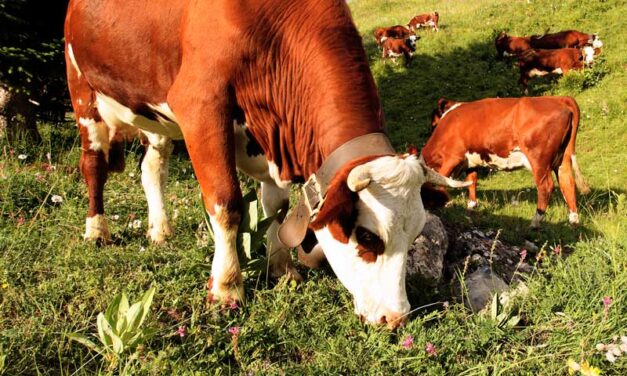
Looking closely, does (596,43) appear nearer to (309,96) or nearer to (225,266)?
(309,96)

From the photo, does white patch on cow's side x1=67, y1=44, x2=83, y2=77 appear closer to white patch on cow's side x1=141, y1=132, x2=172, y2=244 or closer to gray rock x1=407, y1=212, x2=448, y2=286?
white patch on cow's side x1=141, y1=132, x2=172, y2=244

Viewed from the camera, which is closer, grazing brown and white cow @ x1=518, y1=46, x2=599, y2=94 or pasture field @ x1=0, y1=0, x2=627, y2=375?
pasture field @ x1=0, y1=0, x2=627, y2=375

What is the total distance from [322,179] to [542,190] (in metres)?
6.07

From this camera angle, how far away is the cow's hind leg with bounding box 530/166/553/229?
7.80 metres

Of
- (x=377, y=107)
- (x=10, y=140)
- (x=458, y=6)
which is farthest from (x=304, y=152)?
(x=458, y=6)

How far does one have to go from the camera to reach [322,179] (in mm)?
2979

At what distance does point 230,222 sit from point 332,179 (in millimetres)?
933

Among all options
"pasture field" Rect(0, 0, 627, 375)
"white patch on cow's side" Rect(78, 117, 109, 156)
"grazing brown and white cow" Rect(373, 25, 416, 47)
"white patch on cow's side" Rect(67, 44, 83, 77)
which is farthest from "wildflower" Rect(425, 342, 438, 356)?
"grazing brown and white cow" Rect(373, 25, 416, 47)

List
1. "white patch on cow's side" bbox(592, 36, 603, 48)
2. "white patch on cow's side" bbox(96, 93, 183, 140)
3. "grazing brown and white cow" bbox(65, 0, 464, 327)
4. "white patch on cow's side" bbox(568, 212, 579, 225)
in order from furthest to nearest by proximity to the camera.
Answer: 1. "white patch on cow's side" bbox(592, 36, 603, 48)
2. "white patch on cow's side" bbox(568, 212, 579, 225)
3. "white patch on cow's side" bbox(96, 93, 183, 140)
4. "grazing brown and white cow" bbox(65, 0, 464, 327)

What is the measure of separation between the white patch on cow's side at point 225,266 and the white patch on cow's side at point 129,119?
1057mm

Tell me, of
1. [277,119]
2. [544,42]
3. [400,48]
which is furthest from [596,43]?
[277,119]

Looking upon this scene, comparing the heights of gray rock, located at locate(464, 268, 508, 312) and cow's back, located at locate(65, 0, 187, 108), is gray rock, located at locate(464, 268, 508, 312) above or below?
below

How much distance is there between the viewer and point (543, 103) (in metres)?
8.39

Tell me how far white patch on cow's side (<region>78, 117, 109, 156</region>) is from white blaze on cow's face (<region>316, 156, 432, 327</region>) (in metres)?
2.70
